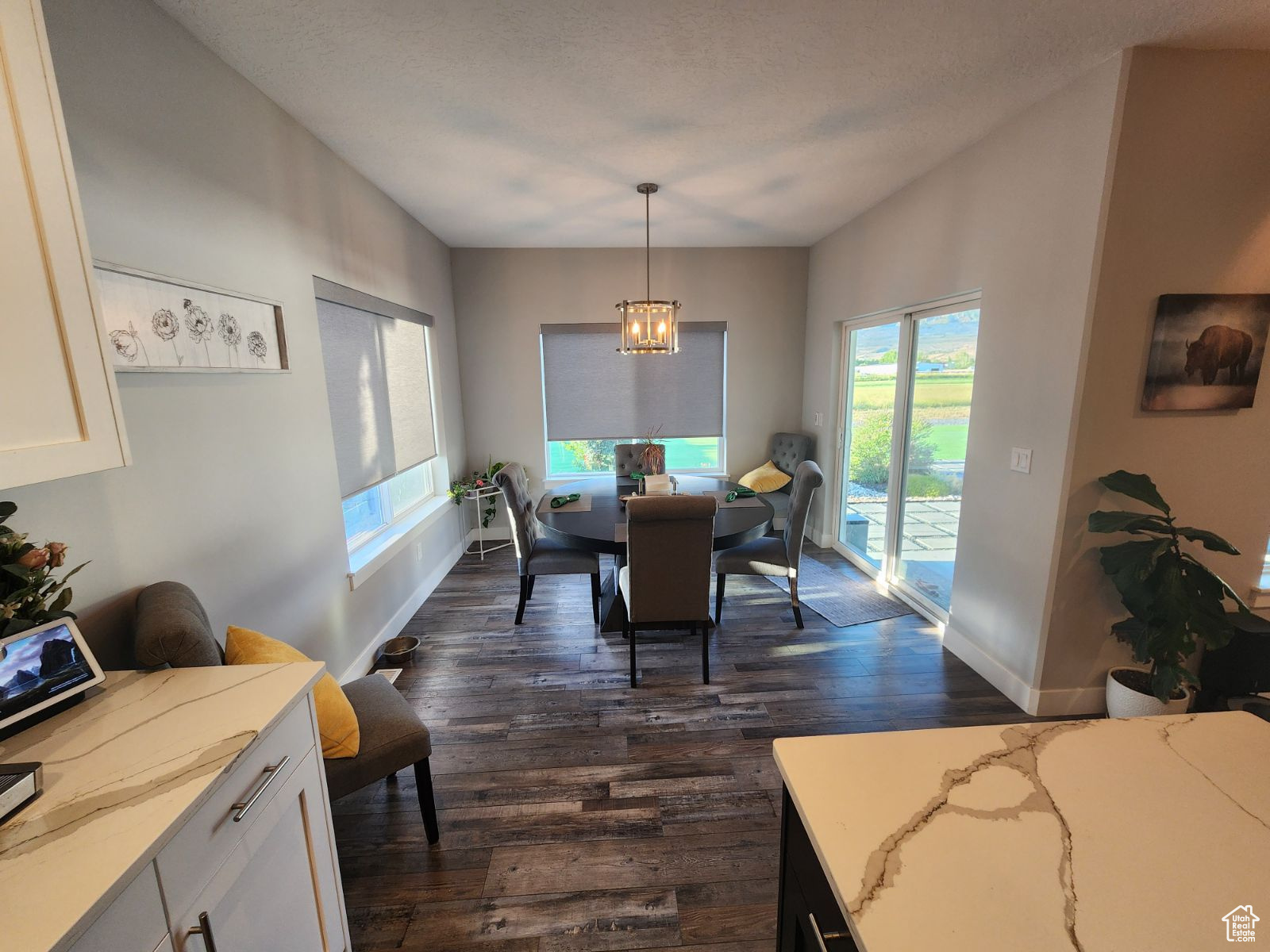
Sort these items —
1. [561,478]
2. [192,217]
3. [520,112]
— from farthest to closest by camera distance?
[561,478] < [520,112] < [192,217]

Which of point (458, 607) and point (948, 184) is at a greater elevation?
point (948, 184)

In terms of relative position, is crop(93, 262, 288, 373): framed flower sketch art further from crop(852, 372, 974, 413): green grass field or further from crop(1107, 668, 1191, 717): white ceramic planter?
crop(1107, 668, 1191, 717): white ceramic planter

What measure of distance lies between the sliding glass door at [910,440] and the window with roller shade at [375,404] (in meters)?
3.27

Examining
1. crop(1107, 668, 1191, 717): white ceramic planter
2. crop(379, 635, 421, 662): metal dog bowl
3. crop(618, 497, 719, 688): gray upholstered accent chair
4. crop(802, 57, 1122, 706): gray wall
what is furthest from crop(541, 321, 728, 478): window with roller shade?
crop(1107, 668, 1191, 717): white ceramic planter

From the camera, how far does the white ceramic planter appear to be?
2039 millimetres

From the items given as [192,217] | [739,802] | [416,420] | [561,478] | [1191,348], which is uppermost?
[192,217]

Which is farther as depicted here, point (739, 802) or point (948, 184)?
point (948, 184)

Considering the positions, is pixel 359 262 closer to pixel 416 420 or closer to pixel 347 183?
pixel 347 183

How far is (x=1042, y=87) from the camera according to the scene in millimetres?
2084

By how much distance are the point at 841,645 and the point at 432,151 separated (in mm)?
3409

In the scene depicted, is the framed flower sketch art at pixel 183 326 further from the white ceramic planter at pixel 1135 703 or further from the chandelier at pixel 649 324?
the white ceramic planter at pixel 1135 703

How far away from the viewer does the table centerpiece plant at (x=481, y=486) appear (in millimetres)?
4258

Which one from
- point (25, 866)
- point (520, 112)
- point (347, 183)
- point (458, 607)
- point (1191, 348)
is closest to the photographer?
point (25, 866)

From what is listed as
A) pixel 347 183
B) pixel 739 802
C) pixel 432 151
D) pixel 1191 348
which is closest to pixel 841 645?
pixel 739 802
